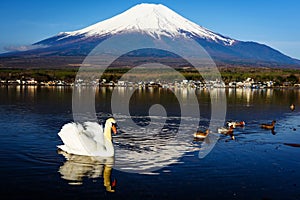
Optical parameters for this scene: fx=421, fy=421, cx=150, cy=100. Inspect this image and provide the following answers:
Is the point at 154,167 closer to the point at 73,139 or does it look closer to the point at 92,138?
the point at 92,138

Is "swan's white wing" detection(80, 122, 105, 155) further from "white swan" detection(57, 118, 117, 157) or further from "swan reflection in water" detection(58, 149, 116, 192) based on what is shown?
"swan reflection in water" detection(58, 149, 116, 192)

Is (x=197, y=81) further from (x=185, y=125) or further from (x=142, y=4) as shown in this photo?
(x=142, y=4)

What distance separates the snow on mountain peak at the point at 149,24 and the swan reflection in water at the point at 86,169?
511ft

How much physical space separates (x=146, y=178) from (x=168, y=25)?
17631 cm

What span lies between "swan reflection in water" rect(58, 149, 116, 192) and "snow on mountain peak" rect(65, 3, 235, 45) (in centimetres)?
15566

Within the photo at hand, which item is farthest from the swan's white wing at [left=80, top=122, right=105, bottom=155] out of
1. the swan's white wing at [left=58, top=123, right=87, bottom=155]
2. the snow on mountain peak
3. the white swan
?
the snow on mountain peak

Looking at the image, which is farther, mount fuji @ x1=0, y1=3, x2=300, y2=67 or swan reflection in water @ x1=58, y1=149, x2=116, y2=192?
mount fuji @ x1=0, y1=3, x2=300, y2=67

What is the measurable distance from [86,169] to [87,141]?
4.38 ft

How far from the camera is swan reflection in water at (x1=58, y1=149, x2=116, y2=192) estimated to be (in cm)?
946

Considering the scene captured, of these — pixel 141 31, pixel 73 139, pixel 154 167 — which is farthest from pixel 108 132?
pixel 141 31

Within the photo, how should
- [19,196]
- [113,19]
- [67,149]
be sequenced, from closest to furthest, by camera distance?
1. [19,196]
2. [67,149]
3. [113,19]

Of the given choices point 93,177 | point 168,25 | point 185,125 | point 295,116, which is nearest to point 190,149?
point 93,177

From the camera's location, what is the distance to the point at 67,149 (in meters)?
12.0

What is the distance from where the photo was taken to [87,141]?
11625mm
